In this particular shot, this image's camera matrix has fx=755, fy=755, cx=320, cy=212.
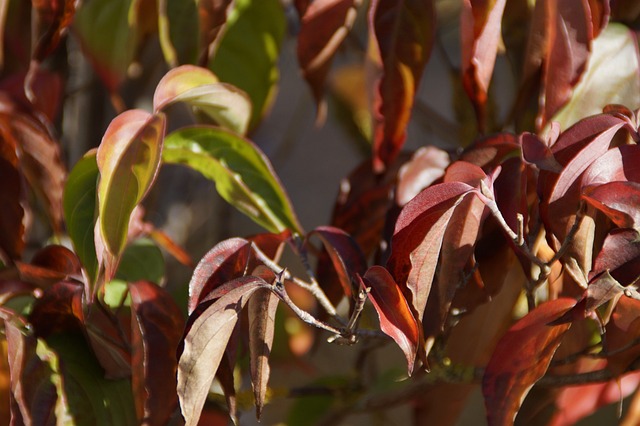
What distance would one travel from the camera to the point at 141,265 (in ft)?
2.53

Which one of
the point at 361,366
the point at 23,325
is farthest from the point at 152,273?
the point at 361,366

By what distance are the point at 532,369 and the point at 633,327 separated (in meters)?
0.09

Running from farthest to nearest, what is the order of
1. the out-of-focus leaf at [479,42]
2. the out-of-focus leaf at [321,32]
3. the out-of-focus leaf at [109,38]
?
the out-of-focus leaf at [109,38]
the out-of-focus leaf at [321,32]
the out-of-focus leaf at [479,42]

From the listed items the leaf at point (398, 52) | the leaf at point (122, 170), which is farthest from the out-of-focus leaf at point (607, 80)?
the leaf at point (122, 170)

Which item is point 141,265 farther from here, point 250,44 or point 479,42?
point 479,42

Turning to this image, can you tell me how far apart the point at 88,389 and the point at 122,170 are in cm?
18

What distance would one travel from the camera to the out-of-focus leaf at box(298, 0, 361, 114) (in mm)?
715

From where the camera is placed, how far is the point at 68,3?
693mm

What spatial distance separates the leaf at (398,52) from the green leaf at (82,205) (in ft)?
0.83

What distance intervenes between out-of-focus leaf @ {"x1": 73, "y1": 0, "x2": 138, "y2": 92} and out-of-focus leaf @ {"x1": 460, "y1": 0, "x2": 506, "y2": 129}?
1.23ft

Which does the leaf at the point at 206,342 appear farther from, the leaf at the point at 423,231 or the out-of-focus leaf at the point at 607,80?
the out-of-focus leaf at the point at 607,80

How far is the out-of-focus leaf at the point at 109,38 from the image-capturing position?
832 mm

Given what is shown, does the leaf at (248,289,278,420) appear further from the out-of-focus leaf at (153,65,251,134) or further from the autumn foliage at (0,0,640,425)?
the out-of-focus leaf at (153,65,251,134)

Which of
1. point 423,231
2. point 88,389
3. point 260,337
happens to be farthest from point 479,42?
point 88,389
